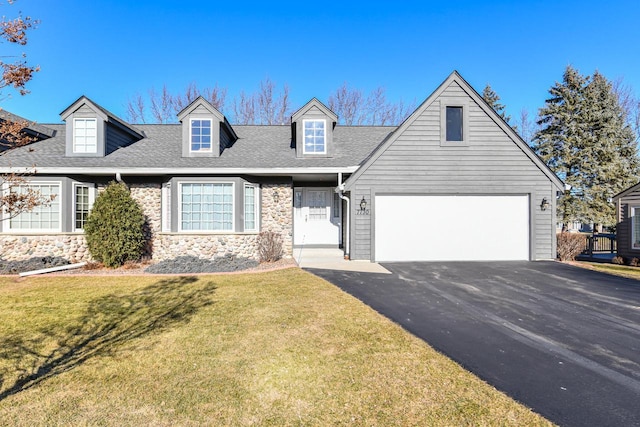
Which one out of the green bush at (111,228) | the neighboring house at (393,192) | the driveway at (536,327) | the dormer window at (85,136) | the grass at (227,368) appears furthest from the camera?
the dormer window at (85,136)

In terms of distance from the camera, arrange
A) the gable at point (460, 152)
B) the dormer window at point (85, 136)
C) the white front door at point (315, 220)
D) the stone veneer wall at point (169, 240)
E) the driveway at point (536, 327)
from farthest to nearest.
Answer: the white front door at point (315, 220)
the dormer window at point (85, 136)
the gable at point (460, 152)
the stone veneer wall at point (169, 240)
the driveway at point (536, 327)

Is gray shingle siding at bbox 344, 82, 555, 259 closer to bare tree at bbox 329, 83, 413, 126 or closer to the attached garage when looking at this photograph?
the attached garage

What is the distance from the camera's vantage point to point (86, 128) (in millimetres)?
11141

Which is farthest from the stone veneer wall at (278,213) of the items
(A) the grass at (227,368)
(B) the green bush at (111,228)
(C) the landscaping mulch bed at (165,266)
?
(A) the grass at (227,368)

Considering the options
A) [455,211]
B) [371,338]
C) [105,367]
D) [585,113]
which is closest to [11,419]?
[105,367]

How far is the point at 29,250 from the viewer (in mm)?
10047

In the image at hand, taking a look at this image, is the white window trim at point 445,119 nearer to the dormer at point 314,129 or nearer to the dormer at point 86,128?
the dormer at point 314,129

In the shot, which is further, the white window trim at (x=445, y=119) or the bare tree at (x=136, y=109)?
the bare tree at (x=136, y=109)

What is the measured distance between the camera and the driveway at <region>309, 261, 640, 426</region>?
116 inches

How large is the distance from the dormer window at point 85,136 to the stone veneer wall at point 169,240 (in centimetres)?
156

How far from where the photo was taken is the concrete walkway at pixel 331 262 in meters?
9.17

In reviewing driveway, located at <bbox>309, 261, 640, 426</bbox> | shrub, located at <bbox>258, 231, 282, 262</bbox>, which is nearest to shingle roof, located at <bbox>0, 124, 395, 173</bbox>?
shrub, located at <bbox>258, 231, 282, 262</bbox>

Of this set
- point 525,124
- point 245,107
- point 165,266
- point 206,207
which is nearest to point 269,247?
point 206,207

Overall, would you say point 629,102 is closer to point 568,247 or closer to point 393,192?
point 568,247
